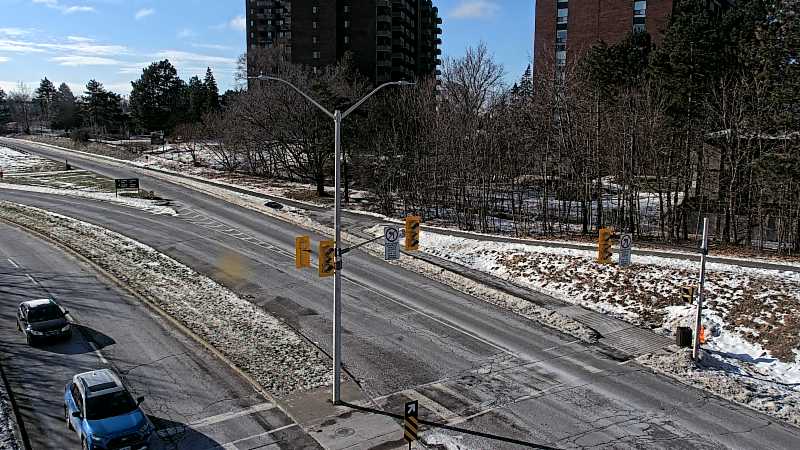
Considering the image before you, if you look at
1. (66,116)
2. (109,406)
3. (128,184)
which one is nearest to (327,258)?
(109,406)

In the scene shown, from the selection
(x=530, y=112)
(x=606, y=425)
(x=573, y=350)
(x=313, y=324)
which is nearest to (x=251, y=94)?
(x=530, y=112)

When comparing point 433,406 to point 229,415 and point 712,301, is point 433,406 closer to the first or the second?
point 229,415

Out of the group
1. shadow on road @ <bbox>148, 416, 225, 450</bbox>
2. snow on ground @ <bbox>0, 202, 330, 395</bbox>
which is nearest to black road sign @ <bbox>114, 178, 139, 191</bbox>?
snow on ground @ <bbox>0, 202, 330, 395</bbox>

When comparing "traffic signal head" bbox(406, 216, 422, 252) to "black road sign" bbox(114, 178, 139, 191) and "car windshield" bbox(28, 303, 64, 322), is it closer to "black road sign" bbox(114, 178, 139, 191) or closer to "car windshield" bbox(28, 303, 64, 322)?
"car windshield" bbox(28, 303, 64, 322)

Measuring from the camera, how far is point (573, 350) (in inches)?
894

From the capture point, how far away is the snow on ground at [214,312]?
19.9 meters

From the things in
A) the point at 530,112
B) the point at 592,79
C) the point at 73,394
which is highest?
the point at 592,79

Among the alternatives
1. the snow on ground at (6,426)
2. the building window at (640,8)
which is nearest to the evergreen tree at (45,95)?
the building window at (640,8)

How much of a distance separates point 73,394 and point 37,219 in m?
33.0

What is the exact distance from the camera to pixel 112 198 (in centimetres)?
5325

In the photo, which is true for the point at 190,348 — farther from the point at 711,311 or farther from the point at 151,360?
the point at 711,311

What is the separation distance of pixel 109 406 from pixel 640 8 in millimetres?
79024

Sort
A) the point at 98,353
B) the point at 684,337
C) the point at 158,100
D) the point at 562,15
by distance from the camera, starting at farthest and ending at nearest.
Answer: the point at 158,100 → the point at 562,15 → the point at 684,337 → the point at 98,353

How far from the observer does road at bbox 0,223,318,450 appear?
52.0ft
